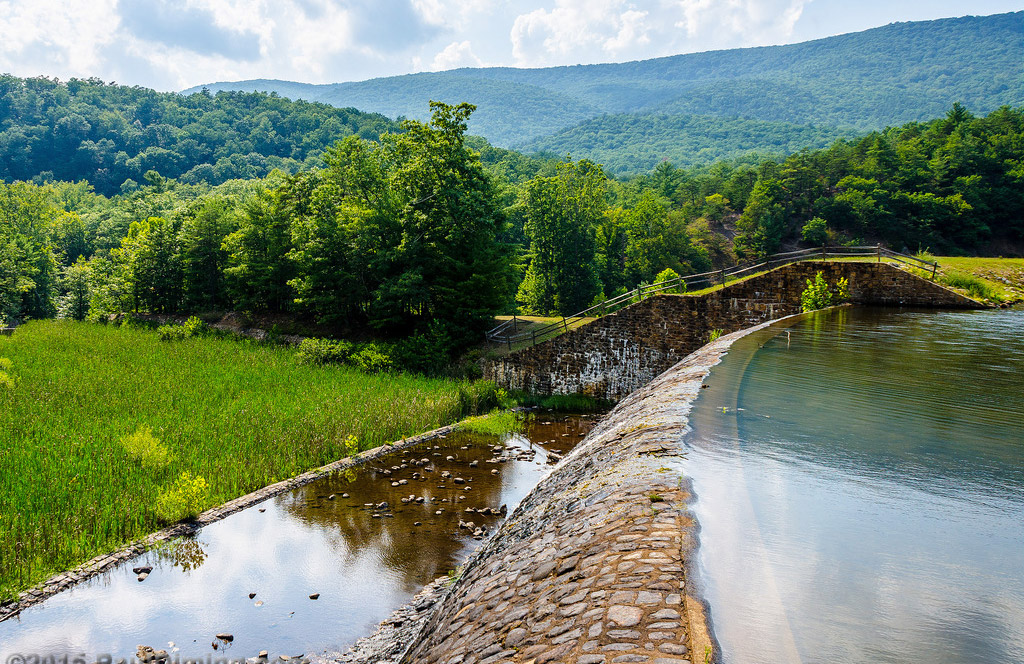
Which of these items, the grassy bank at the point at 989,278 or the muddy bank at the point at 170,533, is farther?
the grassy bank at the point at 989,278

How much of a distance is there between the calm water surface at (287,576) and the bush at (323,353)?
38.8ft

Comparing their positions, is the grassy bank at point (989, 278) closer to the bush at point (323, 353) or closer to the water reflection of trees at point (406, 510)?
the water reflection of trees at point (406, 510)

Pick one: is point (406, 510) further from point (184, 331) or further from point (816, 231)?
point (816, 231)

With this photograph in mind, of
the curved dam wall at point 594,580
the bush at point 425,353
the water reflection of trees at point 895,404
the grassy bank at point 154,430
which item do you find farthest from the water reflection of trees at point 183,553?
the bush at point 425,353

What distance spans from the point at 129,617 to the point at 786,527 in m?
8.27

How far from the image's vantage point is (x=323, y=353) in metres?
24.8

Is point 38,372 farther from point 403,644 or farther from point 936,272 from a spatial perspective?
point 936,272

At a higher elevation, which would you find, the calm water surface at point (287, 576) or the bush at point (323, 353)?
the bush at point (323, 353)

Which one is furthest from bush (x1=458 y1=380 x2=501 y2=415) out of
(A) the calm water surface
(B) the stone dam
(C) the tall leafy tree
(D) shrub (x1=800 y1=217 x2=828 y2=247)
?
(D) shrub (x1=800 y1=217 x2=828 y2=247)

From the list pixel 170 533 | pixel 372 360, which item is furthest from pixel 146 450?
pixel 372 360

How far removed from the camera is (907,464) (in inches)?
211

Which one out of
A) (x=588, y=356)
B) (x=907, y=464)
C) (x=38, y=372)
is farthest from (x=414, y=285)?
(x=907, y=464)

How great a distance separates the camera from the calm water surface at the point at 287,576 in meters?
7.38

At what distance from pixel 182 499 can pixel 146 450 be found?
2321mm
